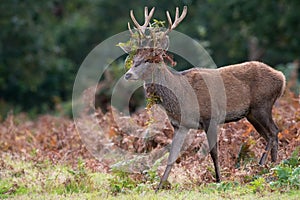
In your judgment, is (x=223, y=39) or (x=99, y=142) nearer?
(x=99, y=142)

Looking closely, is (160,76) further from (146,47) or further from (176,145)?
(176,145)

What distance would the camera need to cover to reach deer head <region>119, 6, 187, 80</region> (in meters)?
8.95

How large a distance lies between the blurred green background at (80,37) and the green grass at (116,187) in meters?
13.3

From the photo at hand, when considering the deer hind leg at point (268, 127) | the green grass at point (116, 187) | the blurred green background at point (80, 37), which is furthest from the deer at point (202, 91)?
the blurred green background at point (80, 37)

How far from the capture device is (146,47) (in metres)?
9.02

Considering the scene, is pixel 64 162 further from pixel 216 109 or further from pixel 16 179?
pixel 216 109

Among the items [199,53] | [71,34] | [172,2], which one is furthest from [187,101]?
[71,34]

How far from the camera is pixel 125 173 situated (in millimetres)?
9367

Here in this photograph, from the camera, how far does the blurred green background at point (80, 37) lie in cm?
2636

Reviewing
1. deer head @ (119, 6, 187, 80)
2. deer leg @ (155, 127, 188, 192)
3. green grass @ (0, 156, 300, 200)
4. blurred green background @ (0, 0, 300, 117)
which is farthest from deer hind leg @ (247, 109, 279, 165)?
blurred green background @ (0, 0, 300, 117)

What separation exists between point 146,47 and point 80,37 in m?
26.3

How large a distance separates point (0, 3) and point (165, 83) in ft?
57.7

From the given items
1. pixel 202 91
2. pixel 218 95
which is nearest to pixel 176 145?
pixel 202 91

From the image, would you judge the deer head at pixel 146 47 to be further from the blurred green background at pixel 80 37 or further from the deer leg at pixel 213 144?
the blurred green background at pixel 80 37
